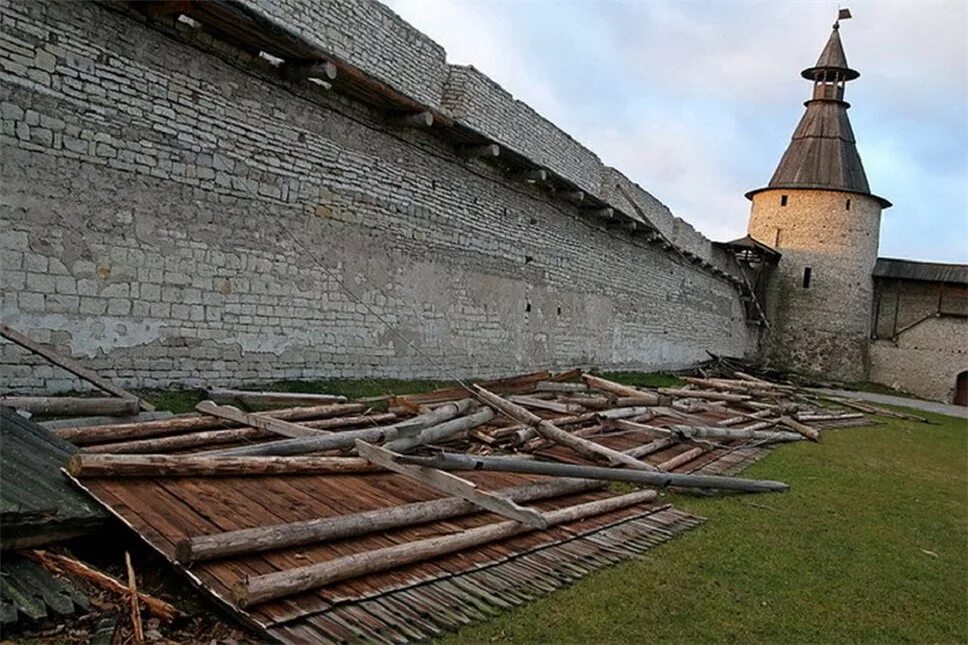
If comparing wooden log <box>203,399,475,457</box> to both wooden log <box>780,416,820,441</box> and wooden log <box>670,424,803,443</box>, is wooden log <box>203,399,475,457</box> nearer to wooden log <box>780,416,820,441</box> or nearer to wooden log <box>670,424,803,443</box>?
wooden log <box>670,424,803,443</box>

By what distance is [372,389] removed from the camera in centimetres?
938

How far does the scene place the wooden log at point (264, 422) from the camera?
564 cm

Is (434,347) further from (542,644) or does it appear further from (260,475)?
(542,644)

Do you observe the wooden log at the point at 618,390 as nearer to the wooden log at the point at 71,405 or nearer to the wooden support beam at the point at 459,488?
the wooden support beam at the point at 459,488

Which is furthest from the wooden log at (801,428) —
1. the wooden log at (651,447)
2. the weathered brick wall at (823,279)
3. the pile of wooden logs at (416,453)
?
the weathered brick wall at (823,279)

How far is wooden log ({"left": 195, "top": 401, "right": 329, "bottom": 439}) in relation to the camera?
564 cm

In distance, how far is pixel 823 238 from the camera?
2889 centimetres

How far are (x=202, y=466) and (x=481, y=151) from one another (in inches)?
325

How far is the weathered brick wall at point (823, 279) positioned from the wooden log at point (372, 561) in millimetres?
27435

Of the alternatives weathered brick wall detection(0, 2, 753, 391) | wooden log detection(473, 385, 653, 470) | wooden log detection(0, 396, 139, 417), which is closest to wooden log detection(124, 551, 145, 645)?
wooden log detection(0, 396, 139, 417)

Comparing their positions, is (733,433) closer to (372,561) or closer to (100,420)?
(372,561)

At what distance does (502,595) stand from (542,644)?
0.46 metres

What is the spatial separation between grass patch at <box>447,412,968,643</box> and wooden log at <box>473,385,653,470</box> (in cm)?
65

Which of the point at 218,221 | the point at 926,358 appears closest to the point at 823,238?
the point at 926,358
